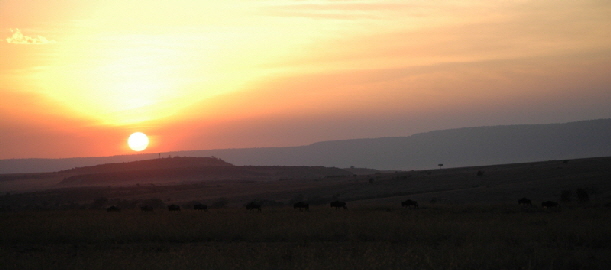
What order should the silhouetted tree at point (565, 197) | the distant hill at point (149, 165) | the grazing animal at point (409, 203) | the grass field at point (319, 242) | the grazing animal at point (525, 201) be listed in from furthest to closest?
1. the distant hill at point (149, 165)
2. the silhouetted tree at point (565, 197)
3. the grazing animal at point (409, 203)
4. the grazing animal at point (525, 201)
5. the grass field at point (319, 242)

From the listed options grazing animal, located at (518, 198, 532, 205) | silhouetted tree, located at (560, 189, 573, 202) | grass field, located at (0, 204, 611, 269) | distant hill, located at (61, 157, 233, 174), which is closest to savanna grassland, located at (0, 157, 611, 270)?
grass field, located at (0, 204, 611, 269)

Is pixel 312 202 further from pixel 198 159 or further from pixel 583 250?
pixel 198 159

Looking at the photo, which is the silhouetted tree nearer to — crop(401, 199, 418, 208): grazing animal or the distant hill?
crop(401, 199, 418, 208): grazing animal

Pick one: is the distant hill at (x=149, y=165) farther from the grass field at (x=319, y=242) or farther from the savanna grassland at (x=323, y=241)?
the grass field at (x=319, y=242)

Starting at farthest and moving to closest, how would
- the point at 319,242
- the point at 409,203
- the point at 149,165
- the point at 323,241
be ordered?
the point at 149,165
the point at 409,203
the point at 323,241
the point at 319,242

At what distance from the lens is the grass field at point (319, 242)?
13984 mm

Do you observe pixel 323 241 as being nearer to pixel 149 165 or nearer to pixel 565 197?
pixel 565 197

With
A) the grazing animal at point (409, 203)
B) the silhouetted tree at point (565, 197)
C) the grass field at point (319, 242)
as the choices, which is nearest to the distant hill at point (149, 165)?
the grazing animal at point (409, 203)

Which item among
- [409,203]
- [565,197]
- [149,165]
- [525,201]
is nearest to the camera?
[525,201]

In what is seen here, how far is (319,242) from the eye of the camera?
18828 mm

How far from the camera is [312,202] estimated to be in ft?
153

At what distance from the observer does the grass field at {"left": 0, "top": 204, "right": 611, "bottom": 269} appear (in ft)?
45.9

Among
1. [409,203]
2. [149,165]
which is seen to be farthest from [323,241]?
[149,165]

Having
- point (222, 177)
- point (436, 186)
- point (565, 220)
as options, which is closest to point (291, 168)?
point (222, 177)
